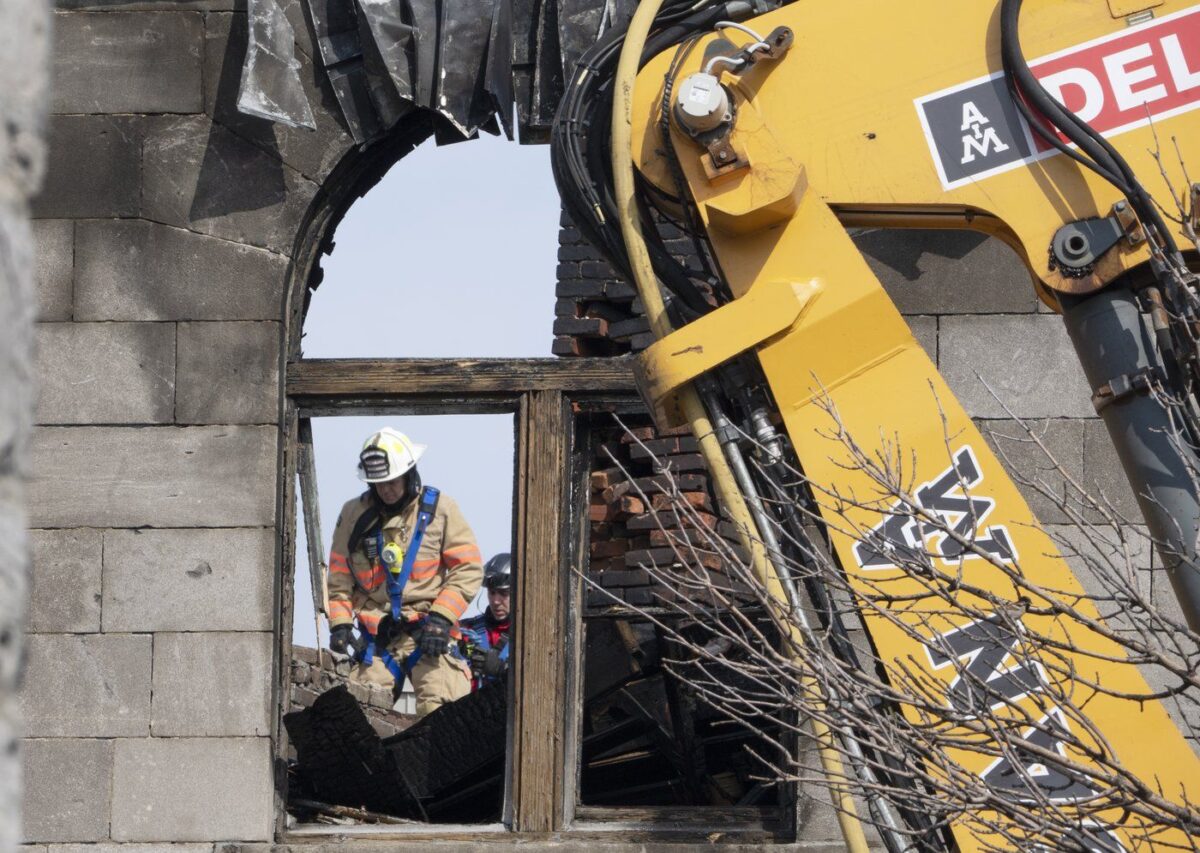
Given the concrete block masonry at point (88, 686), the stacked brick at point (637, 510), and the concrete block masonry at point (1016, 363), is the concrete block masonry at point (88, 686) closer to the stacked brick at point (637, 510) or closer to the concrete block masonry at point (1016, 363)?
the stacked brick at point (637, 510)

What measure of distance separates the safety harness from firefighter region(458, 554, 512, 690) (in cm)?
34

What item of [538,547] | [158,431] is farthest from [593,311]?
[158,431]

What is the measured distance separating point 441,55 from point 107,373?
173 centimetres

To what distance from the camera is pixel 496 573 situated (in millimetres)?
11469

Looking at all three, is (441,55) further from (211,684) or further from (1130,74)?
(1130,74)

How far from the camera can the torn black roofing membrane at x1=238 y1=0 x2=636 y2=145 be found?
6.99m

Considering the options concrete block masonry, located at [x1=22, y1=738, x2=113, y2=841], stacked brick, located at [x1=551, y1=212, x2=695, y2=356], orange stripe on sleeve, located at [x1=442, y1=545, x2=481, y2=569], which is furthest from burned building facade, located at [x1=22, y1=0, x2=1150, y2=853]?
orange stripe on sleeve, located at [x1=442, y1=545, x2=481, y2=569]

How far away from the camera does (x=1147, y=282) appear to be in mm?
4176

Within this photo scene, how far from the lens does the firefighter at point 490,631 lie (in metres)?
9.88

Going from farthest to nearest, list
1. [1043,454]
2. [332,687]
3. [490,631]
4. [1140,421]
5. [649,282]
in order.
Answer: [490,631] < [332,687] < [1043,454] < [649,282] < [1140,421]

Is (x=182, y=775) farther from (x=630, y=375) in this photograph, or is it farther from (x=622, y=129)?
(x=622, y=129)

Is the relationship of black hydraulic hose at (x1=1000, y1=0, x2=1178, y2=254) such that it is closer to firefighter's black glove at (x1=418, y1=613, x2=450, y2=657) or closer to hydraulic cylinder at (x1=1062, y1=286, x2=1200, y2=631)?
hydraulic cylinder at (x1=1062, y1=286, x2=1200, y2=631)

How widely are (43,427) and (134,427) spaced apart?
331 mm

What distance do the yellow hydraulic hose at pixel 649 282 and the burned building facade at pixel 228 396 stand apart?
220cm
